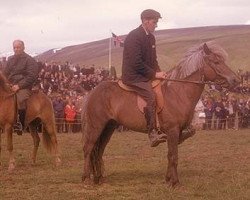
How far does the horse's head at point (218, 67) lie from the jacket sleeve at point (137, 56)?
1.19 metres

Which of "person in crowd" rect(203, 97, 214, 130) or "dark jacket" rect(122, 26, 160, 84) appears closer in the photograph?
"dark jacket" rect(122, 26, 160, 84)

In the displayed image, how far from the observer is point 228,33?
79438 millimetres

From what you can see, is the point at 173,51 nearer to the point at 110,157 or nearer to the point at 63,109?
the point at 63,109

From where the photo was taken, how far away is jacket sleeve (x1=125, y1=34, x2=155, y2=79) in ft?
35.3

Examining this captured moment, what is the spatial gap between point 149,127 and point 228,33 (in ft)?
233

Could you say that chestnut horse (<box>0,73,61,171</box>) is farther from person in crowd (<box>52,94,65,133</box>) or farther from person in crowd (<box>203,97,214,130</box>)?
person in crowd (<box>203,97,214,130</box>)

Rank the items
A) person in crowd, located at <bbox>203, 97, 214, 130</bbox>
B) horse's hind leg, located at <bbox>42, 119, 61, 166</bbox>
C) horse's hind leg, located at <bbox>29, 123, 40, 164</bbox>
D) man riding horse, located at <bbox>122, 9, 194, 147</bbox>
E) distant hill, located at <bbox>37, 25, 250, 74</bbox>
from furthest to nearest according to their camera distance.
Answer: distant hill, located at <bbox>37, 25, 250, 74</bbox> → person in crowd, located at <bbox>203, 97, 214, 130</bbox> → horse's hind leg, located at <bbox>29, 123, 40, 164</bbox> → horse's hind leg, located at <bbox>42, 119, 61, 166</bbox> → man riding horse, located at <bbox>122, 9, 194, 147</bbox>

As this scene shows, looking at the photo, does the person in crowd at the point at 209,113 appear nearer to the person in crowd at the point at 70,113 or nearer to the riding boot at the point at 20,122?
the person in crowd at the point at 70,113

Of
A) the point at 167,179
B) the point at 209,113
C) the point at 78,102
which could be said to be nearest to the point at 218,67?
the point at 167,179

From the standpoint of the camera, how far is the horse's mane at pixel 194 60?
11000mm

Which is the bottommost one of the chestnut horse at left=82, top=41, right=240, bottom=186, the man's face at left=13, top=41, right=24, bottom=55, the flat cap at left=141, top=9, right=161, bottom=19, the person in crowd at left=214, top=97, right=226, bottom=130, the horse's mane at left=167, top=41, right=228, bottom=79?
the person in crowd at left=214, top=97, right=226, bottom=130

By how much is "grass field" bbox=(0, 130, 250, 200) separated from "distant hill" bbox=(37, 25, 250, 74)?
3639 centimetres

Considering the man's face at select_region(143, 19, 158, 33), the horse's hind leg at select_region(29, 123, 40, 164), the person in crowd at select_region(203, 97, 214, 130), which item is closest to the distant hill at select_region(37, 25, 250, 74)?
the person in crowd at select_region(203, 97, 214, 130)

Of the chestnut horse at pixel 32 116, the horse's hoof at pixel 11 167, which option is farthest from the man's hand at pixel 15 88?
the horse's hoof at pixel 11 167
